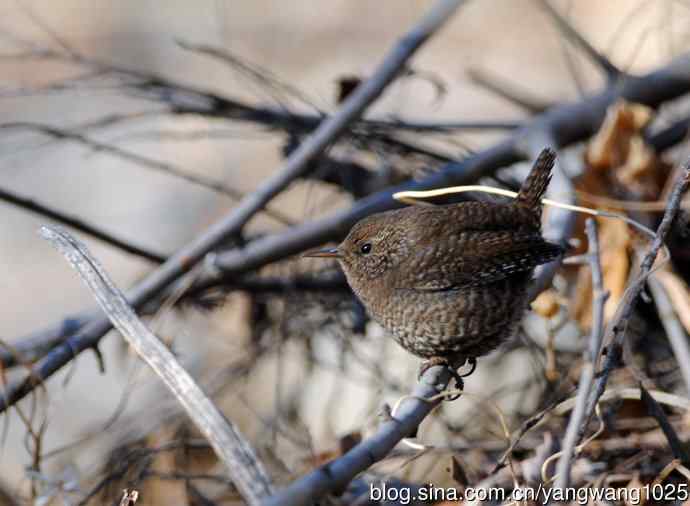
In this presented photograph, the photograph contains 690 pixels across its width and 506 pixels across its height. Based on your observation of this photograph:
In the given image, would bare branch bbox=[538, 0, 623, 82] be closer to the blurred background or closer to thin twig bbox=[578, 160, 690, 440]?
the blurred background

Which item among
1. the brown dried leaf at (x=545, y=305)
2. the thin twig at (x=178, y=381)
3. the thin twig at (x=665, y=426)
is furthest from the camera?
the brown dried leaf at (x=545, y=305)

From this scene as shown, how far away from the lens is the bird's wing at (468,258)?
3322 mm

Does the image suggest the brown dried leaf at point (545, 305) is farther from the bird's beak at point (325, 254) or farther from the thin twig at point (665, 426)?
the thin twig at point (665, 426)

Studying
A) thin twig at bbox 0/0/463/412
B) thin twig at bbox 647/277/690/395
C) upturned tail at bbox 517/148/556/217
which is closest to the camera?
thin twig at bbox 647/277/690/395

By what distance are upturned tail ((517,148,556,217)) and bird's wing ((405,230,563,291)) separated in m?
0.11

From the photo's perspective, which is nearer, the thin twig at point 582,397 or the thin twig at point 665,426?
the thin twig at point 582,397

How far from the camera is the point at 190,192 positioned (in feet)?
24.1

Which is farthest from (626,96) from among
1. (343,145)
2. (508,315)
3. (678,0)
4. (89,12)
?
(89,12)

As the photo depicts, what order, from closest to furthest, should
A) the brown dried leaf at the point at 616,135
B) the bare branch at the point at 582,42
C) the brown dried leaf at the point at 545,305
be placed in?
1. the brown dried leaf at the point at 545,305
2. the brown dried leaf at the point at 616,135
3. the bare branch at the point at 582,42

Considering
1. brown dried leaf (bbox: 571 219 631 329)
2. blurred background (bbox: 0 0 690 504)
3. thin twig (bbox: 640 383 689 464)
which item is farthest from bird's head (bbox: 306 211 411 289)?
→ thin twig (bbox: 640 383 689 464)

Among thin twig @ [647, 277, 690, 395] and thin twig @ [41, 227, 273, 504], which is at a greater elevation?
thin twig @ [41, 227, 273, 504]

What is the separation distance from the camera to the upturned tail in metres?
3.46

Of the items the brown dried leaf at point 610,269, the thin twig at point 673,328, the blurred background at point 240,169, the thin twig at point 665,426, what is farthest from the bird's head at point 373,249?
the thin twig at point 665,426

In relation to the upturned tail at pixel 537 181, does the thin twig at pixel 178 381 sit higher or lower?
Answer: higher
